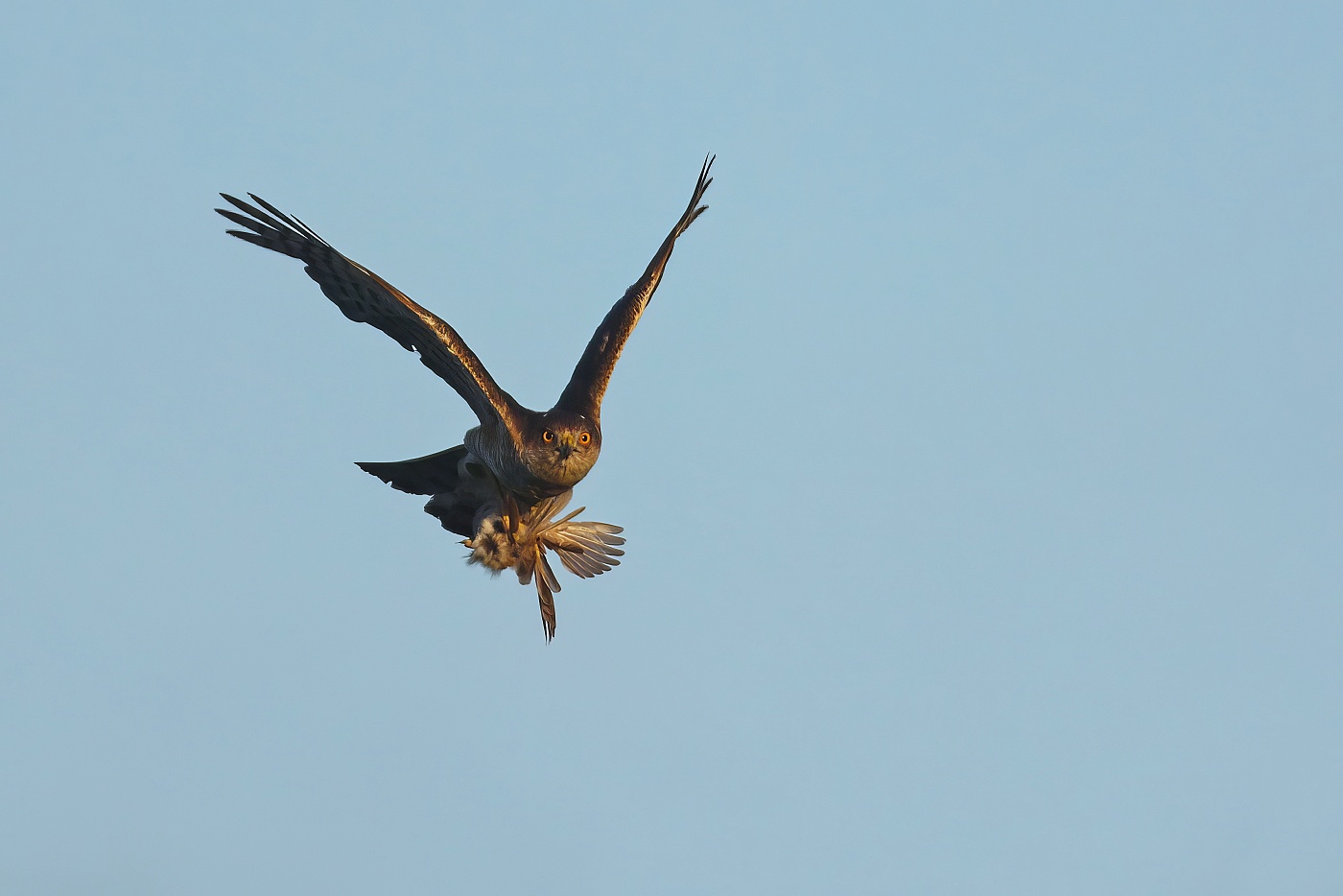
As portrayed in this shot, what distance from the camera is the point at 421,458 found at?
17.3 meters

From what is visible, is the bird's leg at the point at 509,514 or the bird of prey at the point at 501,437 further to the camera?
the bird's leg at the point at 509,514

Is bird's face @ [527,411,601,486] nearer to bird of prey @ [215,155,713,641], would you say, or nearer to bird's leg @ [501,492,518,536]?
bird of prey @ [215,155,713,641]

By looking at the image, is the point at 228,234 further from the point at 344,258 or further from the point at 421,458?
the point at 421,458

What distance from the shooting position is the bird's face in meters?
15.4

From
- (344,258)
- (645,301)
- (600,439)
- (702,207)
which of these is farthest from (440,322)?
(702,207)

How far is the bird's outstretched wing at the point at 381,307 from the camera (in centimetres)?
1470

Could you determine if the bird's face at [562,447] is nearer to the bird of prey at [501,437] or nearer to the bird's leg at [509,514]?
the bird of prey at [501,437]

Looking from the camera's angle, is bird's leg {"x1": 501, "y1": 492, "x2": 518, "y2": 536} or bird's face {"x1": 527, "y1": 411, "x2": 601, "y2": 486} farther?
bird's leg {"x1": 501, "y1": 492, "x2": 518, "y2": 536}

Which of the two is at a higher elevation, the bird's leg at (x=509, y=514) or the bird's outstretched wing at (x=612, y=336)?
the bird's outstretched wing at (x=612, y=336)

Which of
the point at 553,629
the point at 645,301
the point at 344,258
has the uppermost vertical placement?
the point at 645,301

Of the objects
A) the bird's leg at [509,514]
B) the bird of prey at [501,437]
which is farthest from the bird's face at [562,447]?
the bird's leg at [509,514]

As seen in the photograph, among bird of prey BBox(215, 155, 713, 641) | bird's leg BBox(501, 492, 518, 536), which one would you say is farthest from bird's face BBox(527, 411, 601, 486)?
bird's leg BBox(501, 492, 518, 536)

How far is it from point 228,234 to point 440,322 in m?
1.92

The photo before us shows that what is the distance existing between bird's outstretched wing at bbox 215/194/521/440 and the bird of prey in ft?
0.04
